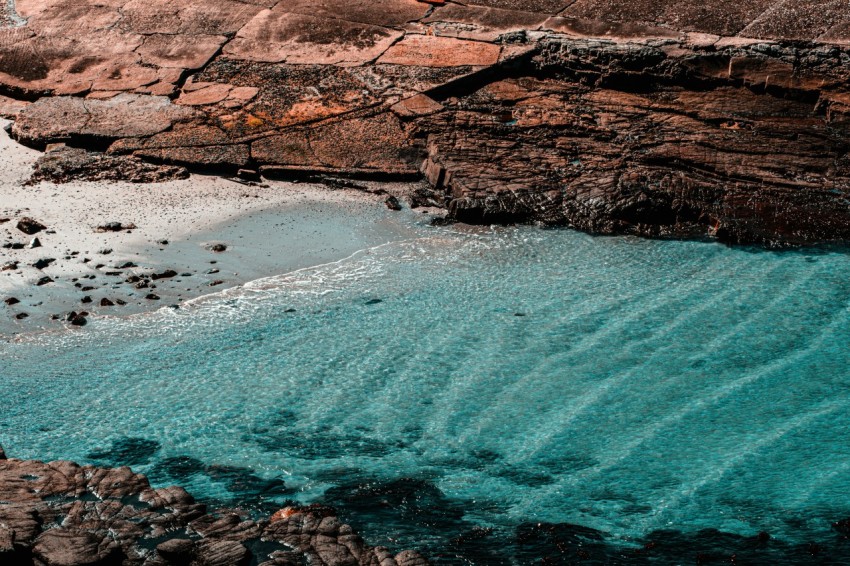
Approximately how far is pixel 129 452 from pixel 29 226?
6.54 ft

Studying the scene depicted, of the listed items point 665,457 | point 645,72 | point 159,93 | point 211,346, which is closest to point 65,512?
point 211,346

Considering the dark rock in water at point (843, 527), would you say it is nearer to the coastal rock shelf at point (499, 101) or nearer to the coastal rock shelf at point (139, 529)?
the coastal rock shelf at point (139, 529)

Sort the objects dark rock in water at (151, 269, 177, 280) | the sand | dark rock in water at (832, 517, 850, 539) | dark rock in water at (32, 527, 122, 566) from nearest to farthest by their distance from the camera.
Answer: dark rock in water at (32, 527, 122, 566), dark rock in water at (832, 517, 850, 539), the sand, dark rock in water at (151, 269, 177, 280)

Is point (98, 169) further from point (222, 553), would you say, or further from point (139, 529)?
point (222, 553)

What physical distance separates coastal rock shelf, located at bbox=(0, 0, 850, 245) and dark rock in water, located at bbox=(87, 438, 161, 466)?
2230 mm

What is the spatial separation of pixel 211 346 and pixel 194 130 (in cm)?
218

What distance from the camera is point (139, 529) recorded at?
2572 millimetres

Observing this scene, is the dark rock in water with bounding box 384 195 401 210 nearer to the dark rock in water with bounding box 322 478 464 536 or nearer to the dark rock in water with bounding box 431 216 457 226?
→ the dark rock in water with bounding box 431 216 457 226

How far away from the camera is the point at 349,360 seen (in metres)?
3.84

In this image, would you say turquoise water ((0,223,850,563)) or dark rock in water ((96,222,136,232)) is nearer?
turquoise water ((0,223,850,563))

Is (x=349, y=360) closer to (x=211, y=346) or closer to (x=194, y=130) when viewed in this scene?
(x=211, y=346)

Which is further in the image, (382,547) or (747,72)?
(747,72)

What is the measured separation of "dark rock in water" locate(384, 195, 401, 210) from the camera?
17.0ft

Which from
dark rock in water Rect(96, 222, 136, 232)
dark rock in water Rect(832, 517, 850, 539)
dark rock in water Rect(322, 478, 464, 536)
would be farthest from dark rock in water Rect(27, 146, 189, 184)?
A: dark rock in water Rect(832, 517, 850, 539)
